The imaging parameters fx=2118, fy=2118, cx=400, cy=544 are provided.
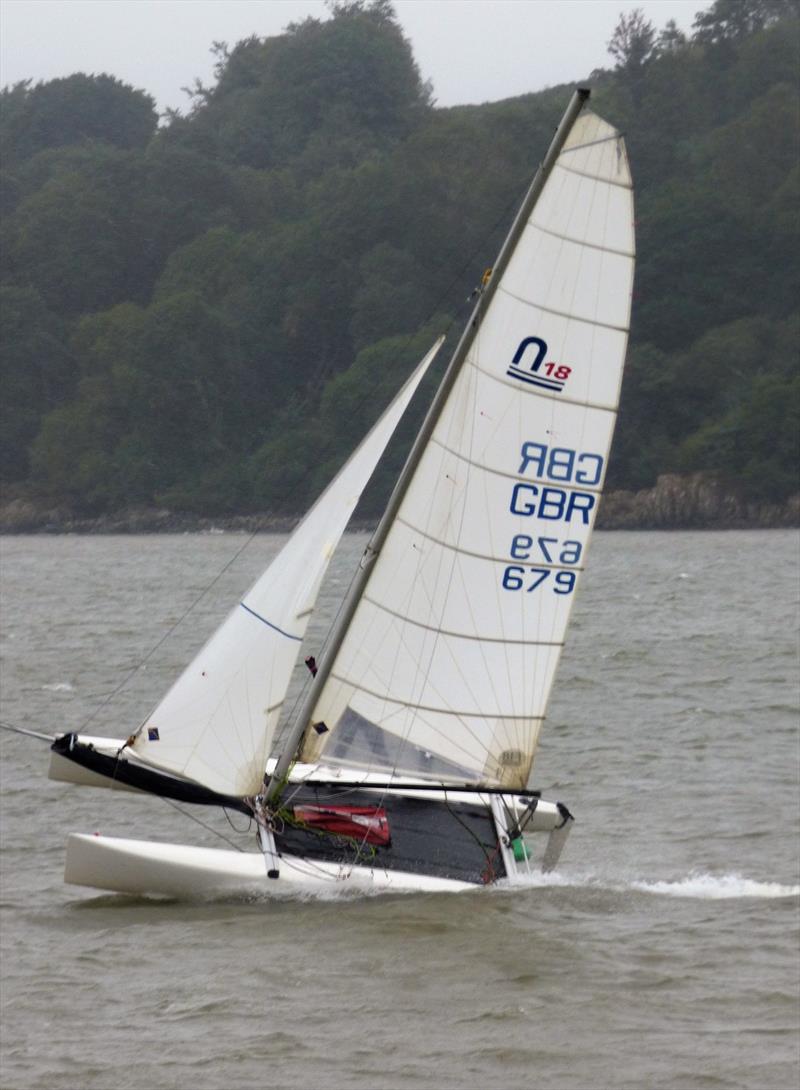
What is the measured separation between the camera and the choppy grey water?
10289 mm

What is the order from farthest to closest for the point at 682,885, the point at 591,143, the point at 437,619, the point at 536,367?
1. the point at 682,885
2. the point at 437,619
3. the point at 536,367
4. the point at 591,143

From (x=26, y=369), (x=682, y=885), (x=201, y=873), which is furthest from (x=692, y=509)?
(x=201, y=873)

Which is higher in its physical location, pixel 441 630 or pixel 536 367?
pixel 536 367

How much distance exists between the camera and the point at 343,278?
306 feet

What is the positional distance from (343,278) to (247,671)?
80819 millimetres

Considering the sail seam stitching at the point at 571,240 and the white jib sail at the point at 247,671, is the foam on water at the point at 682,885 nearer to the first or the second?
the white jib sail at the point at 247,671

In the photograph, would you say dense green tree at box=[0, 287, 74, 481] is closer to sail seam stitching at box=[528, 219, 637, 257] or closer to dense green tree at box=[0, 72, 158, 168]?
dense green tree at box=[0, 72, 158, 168]

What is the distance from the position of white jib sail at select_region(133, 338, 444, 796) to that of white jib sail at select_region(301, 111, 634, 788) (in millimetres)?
381

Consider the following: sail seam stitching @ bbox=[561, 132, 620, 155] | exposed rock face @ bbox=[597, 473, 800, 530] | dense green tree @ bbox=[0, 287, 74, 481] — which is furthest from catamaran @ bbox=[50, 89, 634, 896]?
dense green tree @ bbox=[0, 287, 74, 481]

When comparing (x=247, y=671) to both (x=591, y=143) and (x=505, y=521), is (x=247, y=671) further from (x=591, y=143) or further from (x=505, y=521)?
(x=591, y=143)

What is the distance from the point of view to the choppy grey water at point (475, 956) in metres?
10.3

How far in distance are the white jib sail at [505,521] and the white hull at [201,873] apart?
0.79m

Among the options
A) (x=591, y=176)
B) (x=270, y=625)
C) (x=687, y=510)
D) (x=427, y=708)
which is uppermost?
(x=591, y=176)

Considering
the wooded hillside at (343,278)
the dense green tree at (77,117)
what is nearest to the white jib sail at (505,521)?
the wooded hillside at (343,278)
